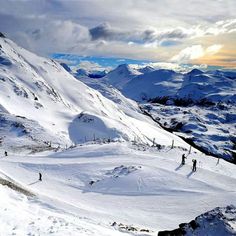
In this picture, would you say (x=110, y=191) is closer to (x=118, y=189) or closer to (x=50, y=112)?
(x=118, y=189)

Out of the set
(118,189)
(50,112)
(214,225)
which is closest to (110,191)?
(118,189)

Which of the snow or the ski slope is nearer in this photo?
the snow

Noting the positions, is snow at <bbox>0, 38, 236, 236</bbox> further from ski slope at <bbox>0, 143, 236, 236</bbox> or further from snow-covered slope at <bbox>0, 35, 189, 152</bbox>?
snow-covered slope at <bbox>0, 35, 189, 152</bbox>

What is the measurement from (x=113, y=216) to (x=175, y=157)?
24569mm

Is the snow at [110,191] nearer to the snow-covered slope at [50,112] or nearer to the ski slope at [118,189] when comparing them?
the ski slope at [118,189]

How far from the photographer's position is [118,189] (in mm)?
41250

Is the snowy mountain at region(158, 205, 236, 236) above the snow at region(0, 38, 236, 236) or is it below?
above

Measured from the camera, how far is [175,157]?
55.3 meters

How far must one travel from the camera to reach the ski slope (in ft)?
97.7

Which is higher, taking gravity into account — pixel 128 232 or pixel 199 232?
pixel 199 232

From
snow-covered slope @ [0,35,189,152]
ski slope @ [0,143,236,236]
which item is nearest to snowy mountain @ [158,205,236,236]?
ski slope @ [0,143,236,236]

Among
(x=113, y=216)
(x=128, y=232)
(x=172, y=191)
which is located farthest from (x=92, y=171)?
(x=128, y=232)

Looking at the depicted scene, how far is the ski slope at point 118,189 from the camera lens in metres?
29.8

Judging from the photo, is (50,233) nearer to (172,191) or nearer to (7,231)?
(7,231)
